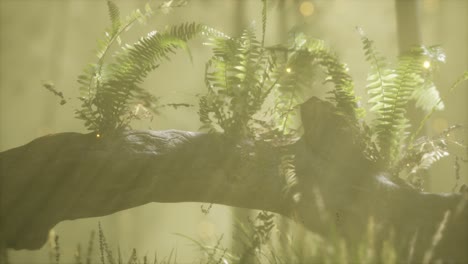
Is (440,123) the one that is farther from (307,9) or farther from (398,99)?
(398,99)

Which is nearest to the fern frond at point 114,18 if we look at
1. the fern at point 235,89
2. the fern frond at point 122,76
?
the fern frond at point 122,76

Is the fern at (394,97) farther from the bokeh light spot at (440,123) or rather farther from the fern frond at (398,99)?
the bokeh light spot at (440,123)

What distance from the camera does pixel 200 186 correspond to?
3459 millimetres

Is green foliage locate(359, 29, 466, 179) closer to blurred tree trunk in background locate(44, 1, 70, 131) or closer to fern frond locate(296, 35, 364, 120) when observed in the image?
fern frond locate(296, 35, 364, 120)

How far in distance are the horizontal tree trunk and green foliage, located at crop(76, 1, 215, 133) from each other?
18 cm

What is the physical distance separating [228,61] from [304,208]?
4.48 feet

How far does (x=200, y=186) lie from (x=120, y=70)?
1188 mm

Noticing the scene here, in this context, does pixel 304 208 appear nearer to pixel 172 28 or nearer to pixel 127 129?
pixel 127 129

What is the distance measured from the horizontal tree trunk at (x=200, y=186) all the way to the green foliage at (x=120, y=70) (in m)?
0.18

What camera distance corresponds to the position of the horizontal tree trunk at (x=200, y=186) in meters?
3.16

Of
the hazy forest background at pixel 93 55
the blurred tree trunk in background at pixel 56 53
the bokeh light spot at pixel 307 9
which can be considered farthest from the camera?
the blurred tree trunk in background at pixel 56 53

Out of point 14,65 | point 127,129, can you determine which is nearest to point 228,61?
point 127,129

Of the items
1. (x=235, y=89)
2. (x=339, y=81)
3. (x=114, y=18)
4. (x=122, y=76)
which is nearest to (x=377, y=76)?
(x=339, y=81)

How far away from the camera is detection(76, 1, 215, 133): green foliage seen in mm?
3506
